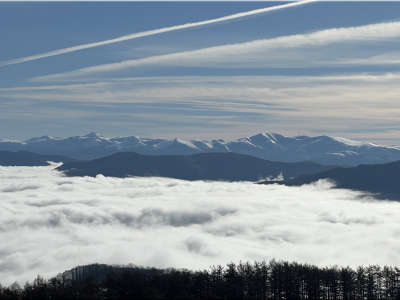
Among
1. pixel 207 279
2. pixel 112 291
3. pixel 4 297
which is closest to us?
pixel 4 297

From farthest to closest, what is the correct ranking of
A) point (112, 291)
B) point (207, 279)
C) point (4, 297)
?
point (207, 279), point (112, 291), point (4, 297)

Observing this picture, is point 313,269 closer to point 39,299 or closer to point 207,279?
point 207,279

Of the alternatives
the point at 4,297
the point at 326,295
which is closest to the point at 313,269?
the point at 326,295

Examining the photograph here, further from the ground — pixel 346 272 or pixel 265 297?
pixel 346 272

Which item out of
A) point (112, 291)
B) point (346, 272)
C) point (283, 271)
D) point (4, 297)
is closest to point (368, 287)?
point (346, 272)

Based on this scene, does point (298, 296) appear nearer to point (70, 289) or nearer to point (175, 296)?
point (175, 296)

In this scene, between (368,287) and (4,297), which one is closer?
(4,297)
